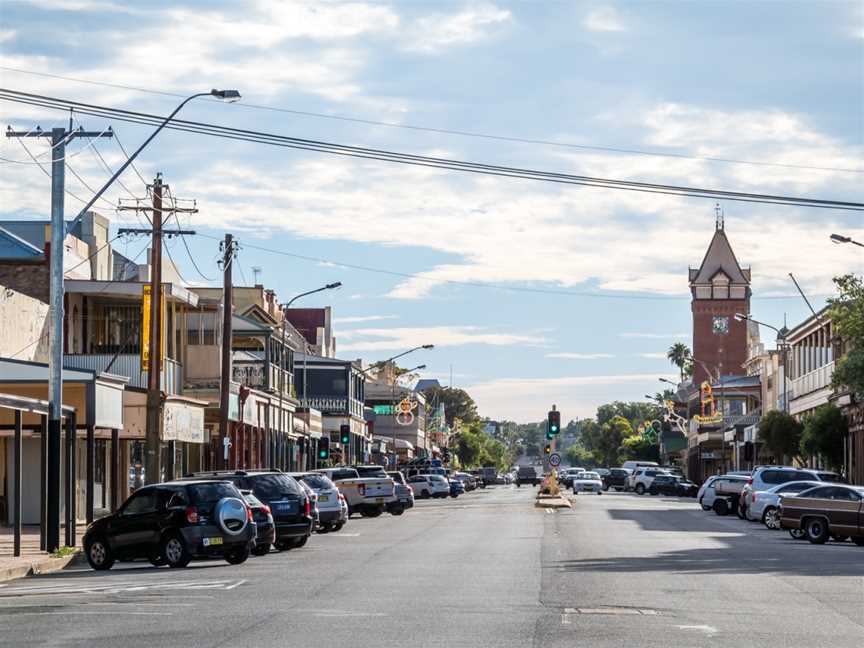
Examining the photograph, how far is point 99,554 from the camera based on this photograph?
28.7m

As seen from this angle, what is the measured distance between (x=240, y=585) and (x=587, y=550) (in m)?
10.9

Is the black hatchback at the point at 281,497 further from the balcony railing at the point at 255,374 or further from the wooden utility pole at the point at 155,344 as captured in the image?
the balcony railing at the point at 255,374

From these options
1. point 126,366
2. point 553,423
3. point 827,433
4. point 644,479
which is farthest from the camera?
point 644,479

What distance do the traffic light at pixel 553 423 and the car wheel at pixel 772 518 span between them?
12.6 m

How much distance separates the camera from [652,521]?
4981 cm

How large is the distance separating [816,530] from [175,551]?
16.6 m

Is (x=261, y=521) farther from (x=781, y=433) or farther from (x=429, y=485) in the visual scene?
(x=429, y=485)

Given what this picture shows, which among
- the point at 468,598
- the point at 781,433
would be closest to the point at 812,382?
the point at 781,433

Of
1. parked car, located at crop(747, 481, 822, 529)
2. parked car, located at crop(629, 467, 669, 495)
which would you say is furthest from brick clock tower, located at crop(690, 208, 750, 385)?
parked car, located at crop(747, 481, 822, 529)

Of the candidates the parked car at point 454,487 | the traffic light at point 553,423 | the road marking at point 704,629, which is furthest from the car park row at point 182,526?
the parked car at point 454,487

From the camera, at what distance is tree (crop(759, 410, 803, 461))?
82.6m

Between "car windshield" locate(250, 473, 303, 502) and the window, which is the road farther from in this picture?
"car windshield" locate(250, 473, 303, 502)

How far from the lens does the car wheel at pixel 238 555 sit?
28.6 metres

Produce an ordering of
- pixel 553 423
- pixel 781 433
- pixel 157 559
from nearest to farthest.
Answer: pixel 157 559, pixel 553 423, pixel 781 433
